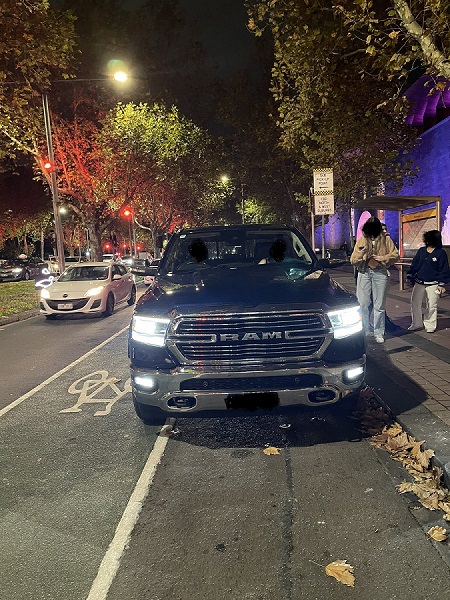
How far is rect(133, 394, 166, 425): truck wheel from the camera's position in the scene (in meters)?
4.28

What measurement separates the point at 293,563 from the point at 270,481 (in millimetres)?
1001

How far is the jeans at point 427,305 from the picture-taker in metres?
8.45

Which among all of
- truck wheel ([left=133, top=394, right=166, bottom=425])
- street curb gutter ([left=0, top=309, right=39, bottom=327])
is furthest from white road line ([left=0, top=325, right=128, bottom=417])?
street curb gutter ([left=0, top=309, right=39, bottom=327])

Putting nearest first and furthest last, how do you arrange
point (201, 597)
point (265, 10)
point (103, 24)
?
point (201, 597) → point (265, 10) → point (103, 24)

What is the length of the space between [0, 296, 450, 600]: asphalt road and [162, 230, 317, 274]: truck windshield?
1769 mm

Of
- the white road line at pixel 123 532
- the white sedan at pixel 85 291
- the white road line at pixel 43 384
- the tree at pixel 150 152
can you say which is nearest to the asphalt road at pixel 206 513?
the white road line at pixel 123 532

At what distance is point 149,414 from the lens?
4.46 metres

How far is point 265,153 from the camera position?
32.9m

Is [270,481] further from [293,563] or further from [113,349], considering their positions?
[113,349]

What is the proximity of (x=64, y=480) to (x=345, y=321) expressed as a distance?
262cm

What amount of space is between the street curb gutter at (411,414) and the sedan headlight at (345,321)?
1029 mm

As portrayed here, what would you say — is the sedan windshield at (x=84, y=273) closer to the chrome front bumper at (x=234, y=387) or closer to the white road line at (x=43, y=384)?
the white road line at (x=43, y=384)

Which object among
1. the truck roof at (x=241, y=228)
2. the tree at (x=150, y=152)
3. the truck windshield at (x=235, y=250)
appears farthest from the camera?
the tree at (x=150, y=152)

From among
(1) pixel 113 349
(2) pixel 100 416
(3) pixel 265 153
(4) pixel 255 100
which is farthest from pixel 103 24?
(2) pixel 100 416
